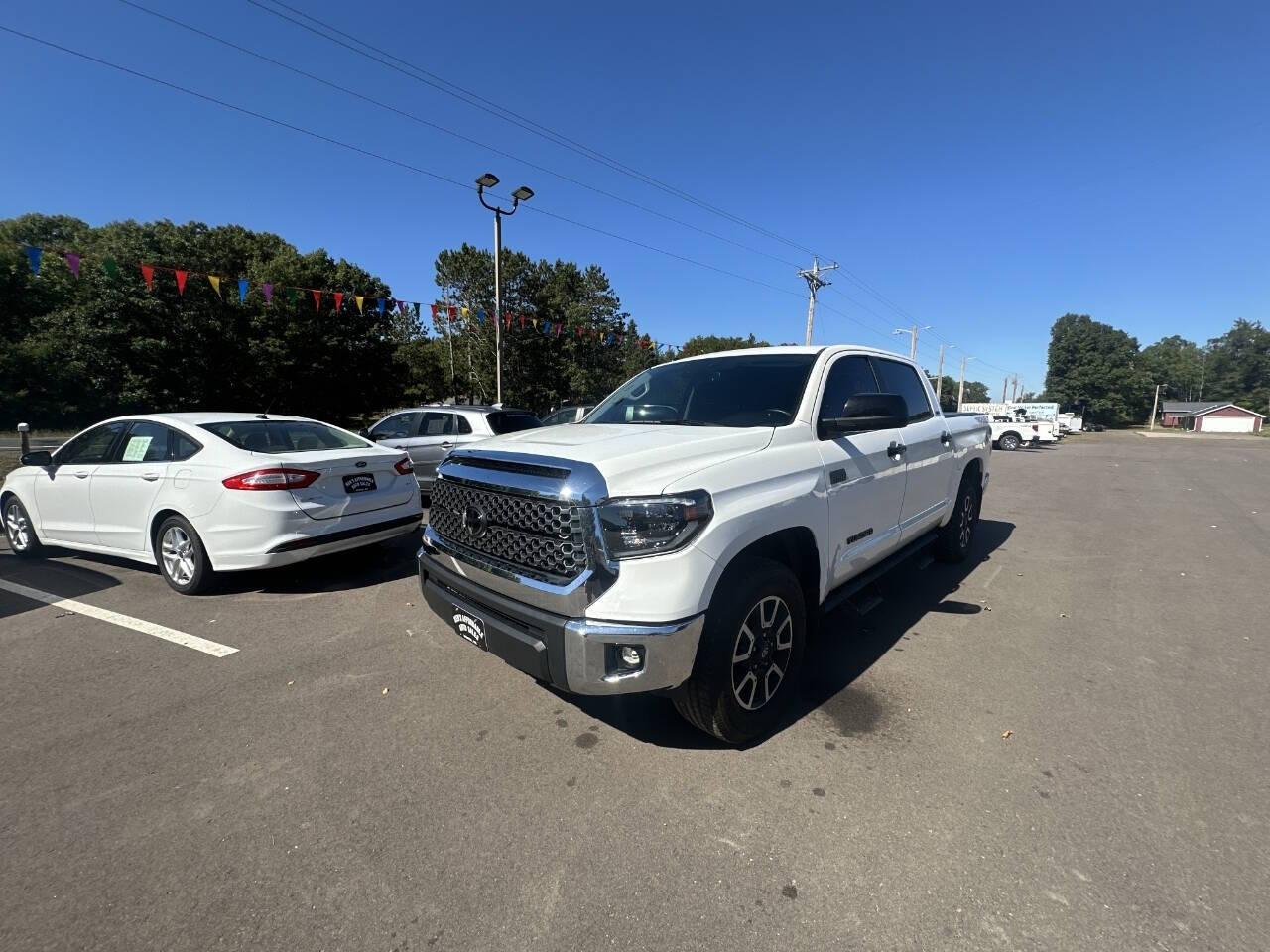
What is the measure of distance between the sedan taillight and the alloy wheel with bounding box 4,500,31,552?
3.38 meters

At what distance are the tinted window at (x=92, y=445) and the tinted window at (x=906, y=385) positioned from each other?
21.7 feet

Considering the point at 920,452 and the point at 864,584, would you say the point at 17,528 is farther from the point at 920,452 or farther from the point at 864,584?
the point at 920,452

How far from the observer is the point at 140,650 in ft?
12.3

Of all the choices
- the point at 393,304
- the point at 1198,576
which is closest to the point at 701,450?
the point at 1198,576

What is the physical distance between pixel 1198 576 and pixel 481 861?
6957mm

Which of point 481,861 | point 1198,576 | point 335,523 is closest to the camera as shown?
point 481,861

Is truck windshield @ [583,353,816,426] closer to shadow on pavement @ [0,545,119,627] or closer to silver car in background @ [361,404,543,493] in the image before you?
shadow on pavement @ [0,545,119,627]

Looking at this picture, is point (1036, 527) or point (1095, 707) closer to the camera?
point (1095, 707)

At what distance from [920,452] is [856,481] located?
1.25 meters

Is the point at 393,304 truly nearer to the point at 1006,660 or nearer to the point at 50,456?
the point at 50,456

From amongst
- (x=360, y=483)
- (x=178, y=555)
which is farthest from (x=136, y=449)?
(x=360, y=483)

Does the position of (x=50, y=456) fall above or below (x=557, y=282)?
below

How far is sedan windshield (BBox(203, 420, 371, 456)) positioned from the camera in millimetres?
4840

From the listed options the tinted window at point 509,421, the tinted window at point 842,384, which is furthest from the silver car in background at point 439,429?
the tinted window at point 842,384
